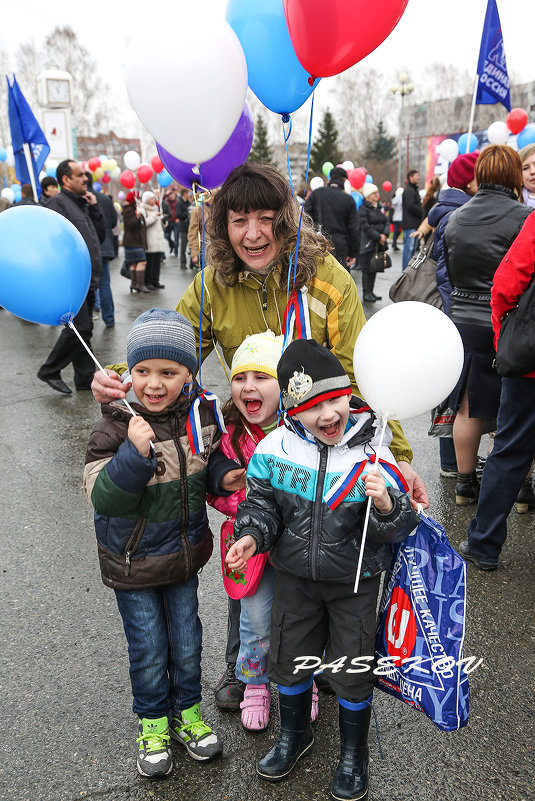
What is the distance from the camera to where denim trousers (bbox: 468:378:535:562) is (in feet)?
10.4

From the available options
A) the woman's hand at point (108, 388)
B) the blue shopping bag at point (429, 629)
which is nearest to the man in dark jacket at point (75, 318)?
the woman's hand at point (108, 388)

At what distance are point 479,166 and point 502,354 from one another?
4.11ft

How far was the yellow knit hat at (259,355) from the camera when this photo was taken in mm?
2277

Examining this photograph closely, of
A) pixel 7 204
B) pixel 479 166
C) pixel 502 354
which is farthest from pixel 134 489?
pixel 7 204

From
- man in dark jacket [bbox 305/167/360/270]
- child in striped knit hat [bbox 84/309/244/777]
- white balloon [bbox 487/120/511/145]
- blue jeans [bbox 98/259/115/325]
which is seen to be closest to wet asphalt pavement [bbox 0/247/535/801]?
child in striped knit hat [bbox 84/309/244/777]

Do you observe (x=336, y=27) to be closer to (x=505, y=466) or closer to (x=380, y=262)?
(x=505, y=466)

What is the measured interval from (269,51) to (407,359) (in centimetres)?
126

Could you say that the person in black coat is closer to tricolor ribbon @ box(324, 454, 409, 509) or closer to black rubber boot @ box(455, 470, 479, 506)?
black rubber boot @ box(455, 470, 479, 506)

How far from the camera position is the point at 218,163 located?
2.51 m

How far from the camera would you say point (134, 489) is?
194cm

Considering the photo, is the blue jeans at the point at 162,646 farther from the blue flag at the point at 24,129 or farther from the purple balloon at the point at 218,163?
the blue flag at the point at 24,129

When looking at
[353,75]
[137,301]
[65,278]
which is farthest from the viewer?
[353,75]

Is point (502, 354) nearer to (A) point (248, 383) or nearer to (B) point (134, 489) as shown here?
(A) point (248, 383)

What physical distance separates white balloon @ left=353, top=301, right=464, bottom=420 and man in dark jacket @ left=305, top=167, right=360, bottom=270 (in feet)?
23.2
